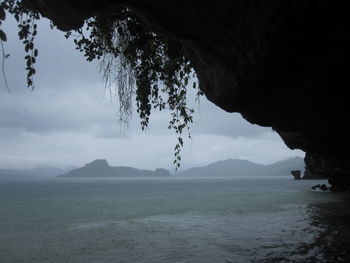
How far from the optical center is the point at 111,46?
6.94 metres

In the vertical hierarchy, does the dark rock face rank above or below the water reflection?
above

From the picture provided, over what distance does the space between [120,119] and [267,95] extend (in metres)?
3.28

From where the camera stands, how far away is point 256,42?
5328 millimetres

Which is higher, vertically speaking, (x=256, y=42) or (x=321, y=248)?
(x=256, y=42)

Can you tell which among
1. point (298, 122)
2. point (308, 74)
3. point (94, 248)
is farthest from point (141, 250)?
point (308, 74)

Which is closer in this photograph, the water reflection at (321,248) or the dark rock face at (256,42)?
the dark rock face at (256,42)

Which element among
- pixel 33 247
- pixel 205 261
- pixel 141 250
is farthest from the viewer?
pixel 33 247

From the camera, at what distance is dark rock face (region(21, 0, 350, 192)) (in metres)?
4.94

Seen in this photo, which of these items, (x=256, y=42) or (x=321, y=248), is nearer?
(x=256, y=42)

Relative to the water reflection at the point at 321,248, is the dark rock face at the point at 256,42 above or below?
above

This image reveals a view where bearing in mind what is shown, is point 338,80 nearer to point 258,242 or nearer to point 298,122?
point 298,122

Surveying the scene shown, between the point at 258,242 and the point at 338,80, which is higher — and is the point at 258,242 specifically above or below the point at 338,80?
below

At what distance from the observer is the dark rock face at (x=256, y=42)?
4935 mm

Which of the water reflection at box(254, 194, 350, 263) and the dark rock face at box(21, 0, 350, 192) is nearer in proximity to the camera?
the dark rock face at box(21, 0, 350, 192)
